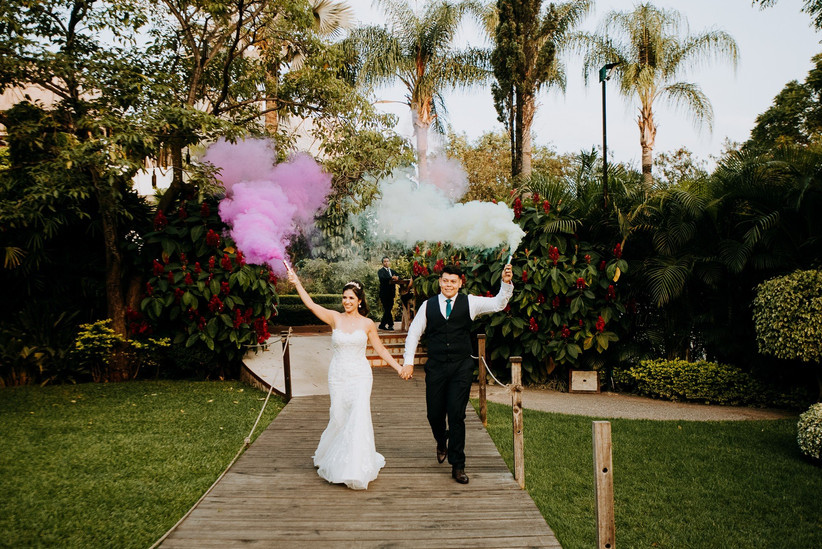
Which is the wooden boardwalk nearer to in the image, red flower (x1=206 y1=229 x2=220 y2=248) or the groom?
the groom

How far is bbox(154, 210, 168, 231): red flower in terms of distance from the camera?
422 inches

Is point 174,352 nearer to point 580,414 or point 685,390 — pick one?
point 580,414

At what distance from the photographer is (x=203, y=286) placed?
10.4m

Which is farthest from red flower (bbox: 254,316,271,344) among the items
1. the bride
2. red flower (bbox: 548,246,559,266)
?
the bride

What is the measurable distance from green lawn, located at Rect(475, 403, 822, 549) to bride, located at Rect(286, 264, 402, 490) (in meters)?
1.67

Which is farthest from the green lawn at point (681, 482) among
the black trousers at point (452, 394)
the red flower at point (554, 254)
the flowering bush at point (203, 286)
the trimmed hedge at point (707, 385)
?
the flowering bush at point (203, 286)

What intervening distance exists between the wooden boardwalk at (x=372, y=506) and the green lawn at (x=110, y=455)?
413 mm

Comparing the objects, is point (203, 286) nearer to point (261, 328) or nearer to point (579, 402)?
point (261, 328)

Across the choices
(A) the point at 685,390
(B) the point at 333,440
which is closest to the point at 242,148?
(B) the point at 333,440

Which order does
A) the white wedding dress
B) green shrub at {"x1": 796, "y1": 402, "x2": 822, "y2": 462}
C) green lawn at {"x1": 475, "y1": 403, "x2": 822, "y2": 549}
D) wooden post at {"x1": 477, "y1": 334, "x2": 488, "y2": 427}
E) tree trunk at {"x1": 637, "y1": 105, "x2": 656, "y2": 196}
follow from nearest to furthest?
green lawn at {"x1": 475, "y1": 403, "x2": 822, "y2": 549} → the white wedding dress → green shrub at {"x1": 796, "y1": 402, "x2": 822, "y2": 462} → wooden post at {"x1": 477, "y1": 334, "x2": 488, "y2": 427} → tree trunk at {"x1": 637, "y1": 105, "x2": 656, "y2": 196}

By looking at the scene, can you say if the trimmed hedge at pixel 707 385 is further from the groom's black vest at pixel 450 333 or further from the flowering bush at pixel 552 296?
the groom's black vest at pixel 450 333

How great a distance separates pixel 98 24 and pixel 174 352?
5.74m

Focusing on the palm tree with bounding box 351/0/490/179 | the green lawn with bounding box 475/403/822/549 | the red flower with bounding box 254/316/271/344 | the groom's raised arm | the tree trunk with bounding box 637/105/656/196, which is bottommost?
the green lawn with bounding box 475/403/822/549

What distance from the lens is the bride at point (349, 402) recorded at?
210 inches
